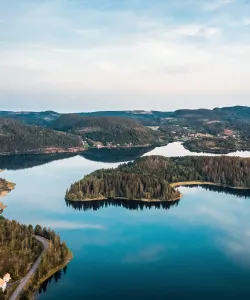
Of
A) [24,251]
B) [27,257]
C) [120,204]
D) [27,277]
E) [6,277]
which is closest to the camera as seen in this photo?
[6,277]

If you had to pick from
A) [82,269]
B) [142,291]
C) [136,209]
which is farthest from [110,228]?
[142,291]

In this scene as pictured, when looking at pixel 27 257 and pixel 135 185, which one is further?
pixel 135 185

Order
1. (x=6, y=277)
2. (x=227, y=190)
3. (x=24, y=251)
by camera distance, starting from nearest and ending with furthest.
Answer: (x=6, y=277), (x=24, y=251), (x=227, y=190)

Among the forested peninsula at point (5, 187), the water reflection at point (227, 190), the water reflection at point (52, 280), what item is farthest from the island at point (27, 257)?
the water reflection at point (227, 190)

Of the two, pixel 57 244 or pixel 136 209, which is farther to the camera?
pixel 136 209

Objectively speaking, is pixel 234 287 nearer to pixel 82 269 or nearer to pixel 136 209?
pixel 82 269

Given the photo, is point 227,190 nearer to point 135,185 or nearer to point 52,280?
point 135,185

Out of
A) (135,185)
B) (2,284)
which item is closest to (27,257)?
(2,284)
